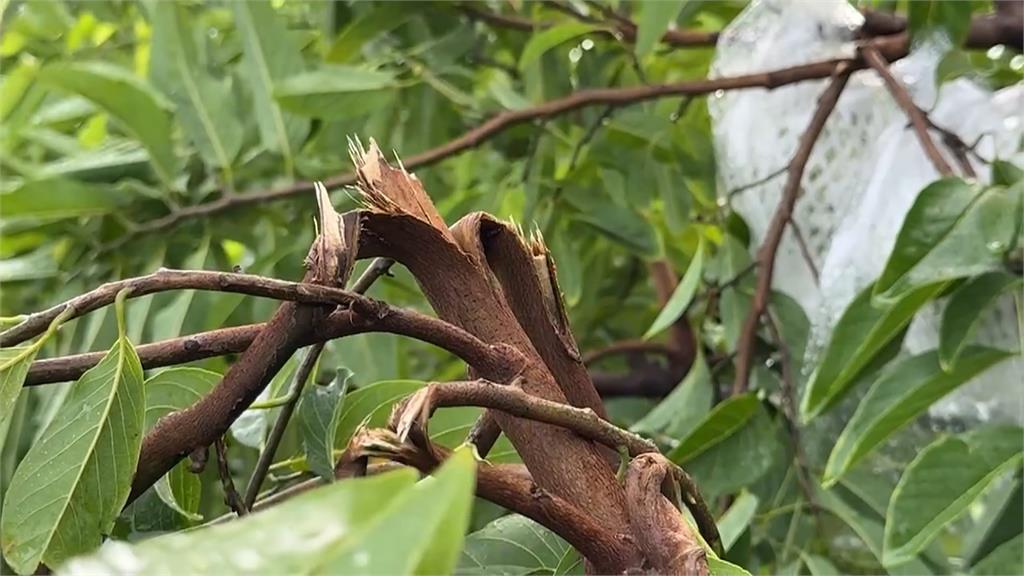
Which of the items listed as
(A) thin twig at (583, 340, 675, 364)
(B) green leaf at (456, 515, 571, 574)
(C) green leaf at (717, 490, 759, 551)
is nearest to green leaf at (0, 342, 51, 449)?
(B) green leaf at (456, 515, 571, 574)

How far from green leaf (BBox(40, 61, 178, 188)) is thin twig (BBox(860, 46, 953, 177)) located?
0.38 metres

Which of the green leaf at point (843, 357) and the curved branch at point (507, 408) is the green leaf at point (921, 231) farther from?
the curved branch at point (507, 408)

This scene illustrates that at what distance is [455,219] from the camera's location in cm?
56

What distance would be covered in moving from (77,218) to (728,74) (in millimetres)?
405

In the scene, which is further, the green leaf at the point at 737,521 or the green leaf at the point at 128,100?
the green leaf at the point at 128,100

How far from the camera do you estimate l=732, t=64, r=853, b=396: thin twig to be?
0.51 metres

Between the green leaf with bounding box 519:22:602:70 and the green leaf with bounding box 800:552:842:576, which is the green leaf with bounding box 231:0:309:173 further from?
the green leaf with bounding box 800:552:842:576

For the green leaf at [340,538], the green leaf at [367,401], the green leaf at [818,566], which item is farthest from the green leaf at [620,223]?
the green leaf at [340,538]

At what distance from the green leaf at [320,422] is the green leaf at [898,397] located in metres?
0.23

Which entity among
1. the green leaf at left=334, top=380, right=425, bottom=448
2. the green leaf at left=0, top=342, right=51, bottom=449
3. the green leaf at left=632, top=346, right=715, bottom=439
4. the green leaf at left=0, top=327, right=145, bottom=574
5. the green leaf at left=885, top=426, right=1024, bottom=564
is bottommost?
the green leaf at left=632, top=346, right=715, bottom=439

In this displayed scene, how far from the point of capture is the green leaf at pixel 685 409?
51 centimetres

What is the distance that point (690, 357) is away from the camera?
715 millimetres

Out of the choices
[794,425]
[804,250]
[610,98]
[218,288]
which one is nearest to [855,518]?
[794,425]

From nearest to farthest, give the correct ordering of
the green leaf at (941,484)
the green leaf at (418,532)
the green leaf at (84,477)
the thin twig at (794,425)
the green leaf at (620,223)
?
1. the green leaf at (418,532)
2. the green leaf at (84,477)
3. the green leaf at (941,484)
4. the thin twig at (794,425)
5. the green leaf at (620,223)
